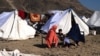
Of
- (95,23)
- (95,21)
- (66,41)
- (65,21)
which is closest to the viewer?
(66,41)

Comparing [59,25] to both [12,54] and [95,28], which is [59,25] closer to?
[95,28]

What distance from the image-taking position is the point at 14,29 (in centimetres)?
1700

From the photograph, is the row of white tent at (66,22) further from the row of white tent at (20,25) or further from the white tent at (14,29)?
the white tent at (14,29)

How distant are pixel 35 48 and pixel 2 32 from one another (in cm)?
402

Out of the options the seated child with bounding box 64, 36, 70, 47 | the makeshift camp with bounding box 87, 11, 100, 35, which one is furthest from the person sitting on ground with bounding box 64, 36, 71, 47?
the makeshift camp with bounding box 87, 11, 100, 35

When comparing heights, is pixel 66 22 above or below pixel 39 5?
below

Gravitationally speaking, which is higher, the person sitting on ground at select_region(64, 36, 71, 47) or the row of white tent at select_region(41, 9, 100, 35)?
the row of white tent at select_region(41, 9, 100, 35)

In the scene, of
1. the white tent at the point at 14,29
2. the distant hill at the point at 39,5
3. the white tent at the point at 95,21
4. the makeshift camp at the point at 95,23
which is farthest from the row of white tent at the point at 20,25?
the distant hill at the point at 39,5

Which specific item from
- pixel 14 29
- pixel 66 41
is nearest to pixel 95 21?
pixel 14 29

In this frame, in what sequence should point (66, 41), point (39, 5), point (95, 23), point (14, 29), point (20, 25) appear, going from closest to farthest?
point (66, 41)
point (14, 29)
point (20, 25)
point (95, 23)
point (39, 5)

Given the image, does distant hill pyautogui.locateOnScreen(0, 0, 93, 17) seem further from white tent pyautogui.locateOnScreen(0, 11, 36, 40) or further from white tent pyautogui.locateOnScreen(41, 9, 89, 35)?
white tent pyautogui.locateOnScreen(0, 11, 36, 40)

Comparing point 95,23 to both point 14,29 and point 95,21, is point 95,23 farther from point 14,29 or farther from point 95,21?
point 14,29

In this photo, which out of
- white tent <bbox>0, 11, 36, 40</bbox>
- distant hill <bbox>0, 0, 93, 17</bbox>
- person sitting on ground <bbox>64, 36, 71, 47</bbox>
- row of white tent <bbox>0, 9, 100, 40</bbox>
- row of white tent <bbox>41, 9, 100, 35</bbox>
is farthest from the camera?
distant hill <bbox>0, 0, 93, 17</bbox>

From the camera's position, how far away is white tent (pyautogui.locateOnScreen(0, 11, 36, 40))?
1656cm
